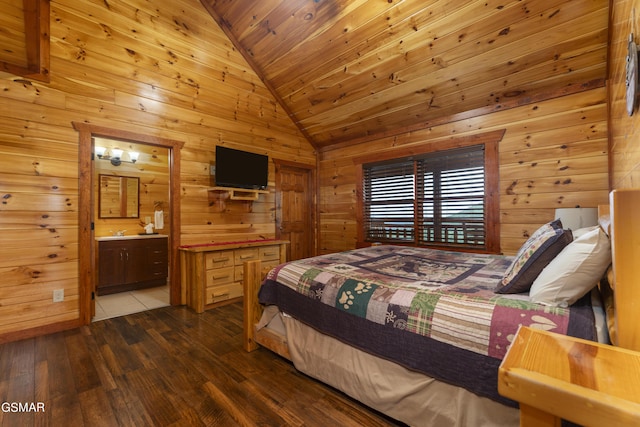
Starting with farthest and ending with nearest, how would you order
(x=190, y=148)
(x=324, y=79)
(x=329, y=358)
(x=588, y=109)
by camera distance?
1. (x=324, y=79)
2. (x=190, y=148)
3. (x=588, y=109)
4. (x=329, y=358)

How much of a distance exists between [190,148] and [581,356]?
3.91 meters

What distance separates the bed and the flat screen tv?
2.13m

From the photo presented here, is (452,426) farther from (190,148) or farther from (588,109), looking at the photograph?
(190,148)

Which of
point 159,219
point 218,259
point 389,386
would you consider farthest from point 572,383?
point 159,219

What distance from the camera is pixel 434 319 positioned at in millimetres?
1341

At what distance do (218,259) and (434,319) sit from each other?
2694 millimetres

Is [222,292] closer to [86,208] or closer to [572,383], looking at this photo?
[86,208]

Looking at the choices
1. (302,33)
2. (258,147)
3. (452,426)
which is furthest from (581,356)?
(258,147)

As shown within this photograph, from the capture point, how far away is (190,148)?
3627 millimetres

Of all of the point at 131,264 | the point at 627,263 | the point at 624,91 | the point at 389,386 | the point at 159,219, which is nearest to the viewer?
the point at 627,263

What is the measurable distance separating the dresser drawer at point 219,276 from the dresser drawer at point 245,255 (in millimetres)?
132

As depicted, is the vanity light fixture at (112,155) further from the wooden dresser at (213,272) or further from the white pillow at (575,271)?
the white pillow at (575,271)

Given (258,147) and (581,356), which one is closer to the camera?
(581,356)
